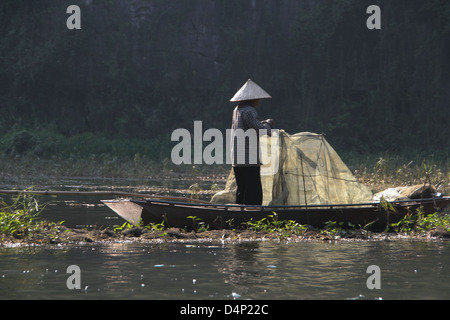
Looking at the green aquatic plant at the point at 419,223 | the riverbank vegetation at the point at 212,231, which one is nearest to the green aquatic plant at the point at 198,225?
the riverbank vegetation at the point at 212,231

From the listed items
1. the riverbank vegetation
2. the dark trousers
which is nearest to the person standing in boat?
the dark trousers

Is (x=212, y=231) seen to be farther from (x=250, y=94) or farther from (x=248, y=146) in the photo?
(x=250, y=94)

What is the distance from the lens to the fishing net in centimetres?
921

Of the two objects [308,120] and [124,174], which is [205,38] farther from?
[124,174]

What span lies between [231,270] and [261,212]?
96.2 inches

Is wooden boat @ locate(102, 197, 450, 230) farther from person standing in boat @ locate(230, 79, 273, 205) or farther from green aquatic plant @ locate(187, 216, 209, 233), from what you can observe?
person standing in boat @ locate(230, 79, 273, 205)

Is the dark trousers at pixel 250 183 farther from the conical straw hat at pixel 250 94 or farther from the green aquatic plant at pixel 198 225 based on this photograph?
the conical straw hat at pixel 250 94

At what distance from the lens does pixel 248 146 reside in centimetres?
875

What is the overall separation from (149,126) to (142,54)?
3534mm

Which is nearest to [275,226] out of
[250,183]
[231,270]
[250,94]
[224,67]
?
[250,183]

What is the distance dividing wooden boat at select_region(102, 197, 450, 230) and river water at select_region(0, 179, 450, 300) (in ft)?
2.19

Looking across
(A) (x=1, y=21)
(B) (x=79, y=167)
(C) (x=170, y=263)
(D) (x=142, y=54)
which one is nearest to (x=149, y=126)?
(D) (x=142, y=54)

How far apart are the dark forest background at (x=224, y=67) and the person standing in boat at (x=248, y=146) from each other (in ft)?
66.6
